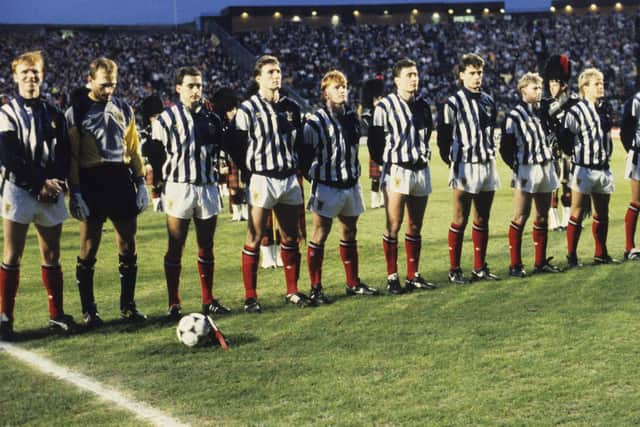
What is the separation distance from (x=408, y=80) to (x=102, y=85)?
2.79m

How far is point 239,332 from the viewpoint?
680cm

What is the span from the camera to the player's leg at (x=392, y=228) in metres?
8.09

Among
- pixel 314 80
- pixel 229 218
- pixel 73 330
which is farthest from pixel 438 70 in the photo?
pixel 73 330

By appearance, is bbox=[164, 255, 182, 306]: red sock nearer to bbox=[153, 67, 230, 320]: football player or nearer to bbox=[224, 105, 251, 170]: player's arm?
bbox=[153, 67, 230, 320]: football player

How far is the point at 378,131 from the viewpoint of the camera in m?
8.02

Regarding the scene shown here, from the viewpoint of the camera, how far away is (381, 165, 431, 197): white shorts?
8000mm

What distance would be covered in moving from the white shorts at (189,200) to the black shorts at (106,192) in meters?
0.32

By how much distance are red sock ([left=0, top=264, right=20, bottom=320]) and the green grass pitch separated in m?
0.32

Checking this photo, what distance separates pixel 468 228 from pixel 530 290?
4564 millimetres

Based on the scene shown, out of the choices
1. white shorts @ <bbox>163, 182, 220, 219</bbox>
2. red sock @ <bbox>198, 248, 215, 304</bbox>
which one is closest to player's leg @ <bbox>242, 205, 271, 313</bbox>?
red sock @ <bbox>198, 248, 215, 304</bbox>

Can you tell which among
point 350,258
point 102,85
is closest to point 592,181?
point 350,258

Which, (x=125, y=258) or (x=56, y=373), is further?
(x=125, y=258)

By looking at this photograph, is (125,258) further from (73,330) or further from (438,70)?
(438,70)

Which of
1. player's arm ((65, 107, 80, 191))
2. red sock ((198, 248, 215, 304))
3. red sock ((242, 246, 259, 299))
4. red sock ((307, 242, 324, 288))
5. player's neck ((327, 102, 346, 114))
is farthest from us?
red sock ((307, 242, 324, 288))
